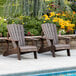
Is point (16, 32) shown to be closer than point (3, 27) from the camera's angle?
Yes

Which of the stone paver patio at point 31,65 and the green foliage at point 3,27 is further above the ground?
the green foliage at point 3,27

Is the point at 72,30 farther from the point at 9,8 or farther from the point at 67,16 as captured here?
the point at 9,8

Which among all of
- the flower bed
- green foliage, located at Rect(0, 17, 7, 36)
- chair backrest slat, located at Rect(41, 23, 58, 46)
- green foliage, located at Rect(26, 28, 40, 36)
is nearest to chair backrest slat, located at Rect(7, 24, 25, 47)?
chair backrest slat, located at Rect(41, 23, 58, 46)

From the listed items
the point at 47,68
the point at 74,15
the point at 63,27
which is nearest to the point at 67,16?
the point at 74,15

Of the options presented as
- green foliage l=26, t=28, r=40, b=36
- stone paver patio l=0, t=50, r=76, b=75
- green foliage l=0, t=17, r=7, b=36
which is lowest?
stone paver patio l=0, t=50, r=76, b=75

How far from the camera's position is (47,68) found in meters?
4.95

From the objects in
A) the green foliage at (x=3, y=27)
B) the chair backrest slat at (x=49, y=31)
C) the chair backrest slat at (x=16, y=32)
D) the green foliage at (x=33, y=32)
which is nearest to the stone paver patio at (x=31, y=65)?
the chair backrest slat at (x=16, y=32)

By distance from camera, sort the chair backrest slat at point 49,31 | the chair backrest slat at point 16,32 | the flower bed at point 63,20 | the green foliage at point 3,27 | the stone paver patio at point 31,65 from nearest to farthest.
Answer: the stone paver patio at point 31,65, the chair backrest slat at point 16,32, the chair backrest slat at point 49,31, the green foliage at point 3,27, the flower bed at point 63,20

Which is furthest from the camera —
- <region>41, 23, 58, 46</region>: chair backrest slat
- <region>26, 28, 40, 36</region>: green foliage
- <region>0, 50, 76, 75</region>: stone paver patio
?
<region>26, 28, 40, 36</region>: green foliage

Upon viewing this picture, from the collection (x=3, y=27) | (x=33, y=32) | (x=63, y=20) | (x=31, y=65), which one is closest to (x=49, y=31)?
(x=33, y=32)

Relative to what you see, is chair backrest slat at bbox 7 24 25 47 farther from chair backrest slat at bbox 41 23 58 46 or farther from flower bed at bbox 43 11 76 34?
flower bed at bbox 43 11 76 34

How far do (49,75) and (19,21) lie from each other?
5.23 m

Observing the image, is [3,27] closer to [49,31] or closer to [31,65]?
[49,31]

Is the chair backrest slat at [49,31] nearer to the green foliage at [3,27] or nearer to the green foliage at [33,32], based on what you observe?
the green foliage at [33,32]
